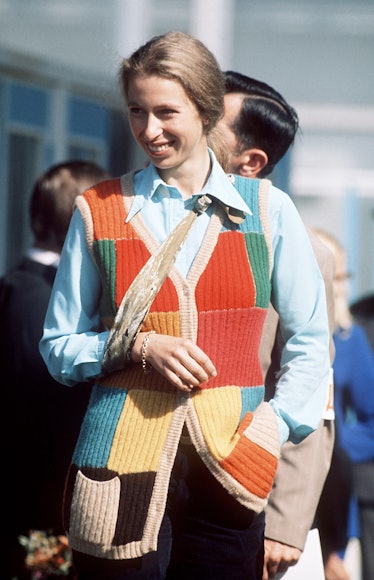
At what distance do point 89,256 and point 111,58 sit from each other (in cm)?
55

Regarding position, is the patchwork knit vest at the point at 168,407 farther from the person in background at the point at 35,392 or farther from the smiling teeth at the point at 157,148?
the person in background at the point at 35,392

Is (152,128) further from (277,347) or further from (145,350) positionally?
(277,347)

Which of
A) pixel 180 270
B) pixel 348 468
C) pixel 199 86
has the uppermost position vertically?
pixel 199 86

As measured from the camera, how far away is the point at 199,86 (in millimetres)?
2473

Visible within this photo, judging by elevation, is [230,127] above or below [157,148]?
above

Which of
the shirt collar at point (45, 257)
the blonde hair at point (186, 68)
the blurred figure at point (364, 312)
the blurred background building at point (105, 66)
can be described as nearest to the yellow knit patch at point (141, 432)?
the blonde hair at point (186, 68)

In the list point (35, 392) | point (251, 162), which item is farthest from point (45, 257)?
point (251, 162)

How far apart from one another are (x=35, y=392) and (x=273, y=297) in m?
1.62

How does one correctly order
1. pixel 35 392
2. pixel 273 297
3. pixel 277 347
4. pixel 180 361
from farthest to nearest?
pixel 35 392 < pixel 277 347 < pixel 273 297 < pixel 180 361

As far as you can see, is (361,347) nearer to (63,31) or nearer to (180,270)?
(180,270)

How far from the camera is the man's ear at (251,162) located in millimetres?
3096

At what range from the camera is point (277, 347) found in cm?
289

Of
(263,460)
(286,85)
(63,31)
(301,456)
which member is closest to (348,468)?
(301,456)

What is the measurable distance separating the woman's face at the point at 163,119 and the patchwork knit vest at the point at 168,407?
149 millimetres
